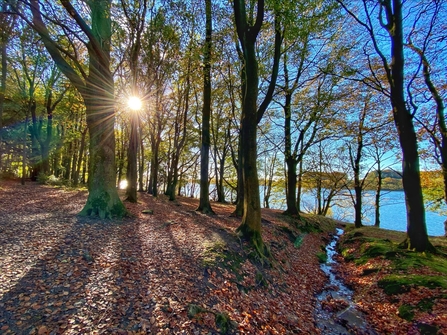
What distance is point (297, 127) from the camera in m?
14.9

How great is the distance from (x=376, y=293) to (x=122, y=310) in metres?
6.25

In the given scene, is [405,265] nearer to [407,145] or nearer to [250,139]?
[407,145]

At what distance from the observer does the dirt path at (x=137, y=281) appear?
3.07 m

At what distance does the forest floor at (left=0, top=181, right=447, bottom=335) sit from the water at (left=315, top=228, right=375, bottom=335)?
21 cm

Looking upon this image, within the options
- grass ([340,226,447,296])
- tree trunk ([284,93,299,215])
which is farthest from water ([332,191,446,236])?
grass ([340,226,447,296])

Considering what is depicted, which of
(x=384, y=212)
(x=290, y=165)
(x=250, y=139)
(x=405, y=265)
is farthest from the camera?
(x=384, y=212)

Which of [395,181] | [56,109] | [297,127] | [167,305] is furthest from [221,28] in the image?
[395,181]

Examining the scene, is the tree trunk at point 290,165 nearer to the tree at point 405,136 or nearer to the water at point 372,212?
the tree at point 405,136

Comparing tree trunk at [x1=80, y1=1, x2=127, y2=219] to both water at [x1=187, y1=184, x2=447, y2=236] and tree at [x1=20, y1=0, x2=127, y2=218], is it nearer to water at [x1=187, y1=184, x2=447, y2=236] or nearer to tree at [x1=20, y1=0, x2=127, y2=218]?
tree at [x1=20, y1=0, x2=127, y2=218]

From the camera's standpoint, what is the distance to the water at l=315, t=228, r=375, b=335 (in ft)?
15.0

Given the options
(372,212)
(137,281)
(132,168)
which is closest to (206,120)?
(132,168)

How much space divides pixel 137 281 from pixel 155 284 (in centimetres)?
34

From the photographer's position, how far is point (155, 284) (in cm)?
405

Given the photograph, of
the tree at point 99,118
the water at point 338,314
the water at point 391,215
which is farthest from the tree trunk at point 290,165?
the water at point 391,215
